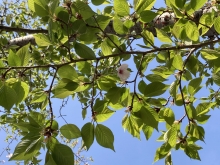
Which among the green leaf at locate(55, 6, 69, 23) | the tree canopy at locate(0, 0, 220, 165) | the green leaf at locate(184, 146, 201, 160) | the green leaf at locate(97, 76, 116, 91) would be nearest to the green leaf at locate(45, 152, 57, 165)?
the tree canopy at locate(0, 0, 220, 165)

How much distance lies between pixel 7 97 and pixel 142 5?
2.05 feet

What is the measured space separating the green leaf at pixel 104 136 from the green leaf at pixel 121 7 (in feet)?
1.52

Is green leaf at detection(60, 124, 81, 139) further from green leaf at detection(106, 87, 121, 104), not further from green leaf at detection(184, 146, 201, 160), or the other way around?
green leaf at detection(184, 146, 201, 160)

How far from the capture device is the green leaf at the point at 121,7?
1.12 meters

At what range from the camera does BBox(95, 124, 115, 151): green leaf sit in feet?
3.39

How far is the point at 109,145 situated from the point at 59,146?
18 centimetres

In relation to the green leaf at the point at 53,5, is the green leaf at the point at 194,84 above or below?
below

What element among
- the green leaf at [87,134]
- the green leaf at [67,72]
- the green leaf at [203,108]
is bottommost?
the green leaf at [87,134]

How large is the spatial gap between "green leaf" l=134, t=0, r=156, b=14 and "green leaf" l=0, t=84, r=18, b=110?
58 cm

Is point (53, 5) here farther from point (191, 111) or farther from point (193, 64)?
point (191, 111)

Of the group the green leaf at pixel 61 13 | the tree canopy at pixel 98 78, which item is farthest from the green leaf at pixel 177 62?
the green leaf at pixel 61 13

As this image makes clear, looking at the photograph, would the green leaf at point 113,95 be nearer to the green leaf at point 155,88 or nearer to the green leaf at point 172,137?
the green leaf at point 155,88

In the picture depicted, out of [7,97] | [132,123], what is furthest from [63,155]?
[132,123]

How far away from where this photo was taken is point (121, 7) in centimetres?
114
